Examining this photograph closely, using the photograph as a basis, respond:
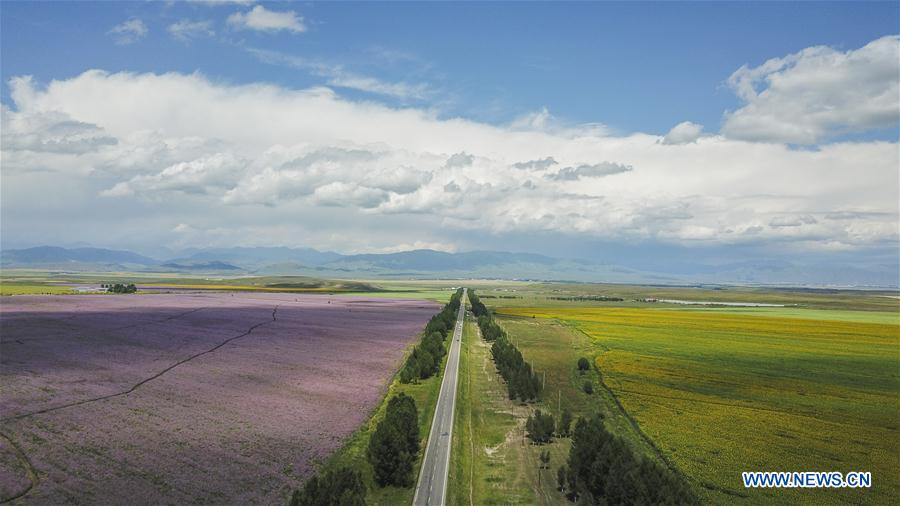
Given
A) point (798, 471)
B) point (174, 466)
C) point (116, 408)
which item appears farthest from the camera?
point (116, 408)

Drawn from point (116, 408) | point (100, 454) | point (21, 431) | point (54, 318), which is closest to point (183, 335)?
point (54, 318)

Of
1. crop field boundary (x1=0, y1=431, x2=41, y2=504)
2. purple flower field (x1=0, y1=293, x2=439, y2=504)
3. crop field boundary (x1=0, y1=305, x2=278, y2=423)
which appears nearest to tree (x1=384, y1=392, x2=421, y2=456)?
purple flower field (x1=0, y1=293, x2=439, y2=504)

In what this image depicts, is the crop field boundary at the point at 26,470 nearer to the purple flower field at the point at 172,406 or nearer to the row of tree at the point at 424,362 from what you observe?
the purple flower field at the point at 172,406

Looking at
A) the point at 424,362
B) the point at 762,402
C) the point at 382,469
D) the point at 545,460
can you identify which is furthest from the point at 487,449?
the point at 762,402

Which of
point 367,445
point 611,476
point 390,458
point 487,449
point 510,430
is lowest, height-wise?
point 487,449

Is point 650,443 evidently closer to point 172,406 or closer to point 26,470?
point 172,406

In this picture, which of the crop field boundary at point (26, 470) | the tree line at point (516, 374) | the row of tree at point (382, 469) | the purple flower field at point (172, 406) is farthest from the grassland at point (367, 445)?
the crop field boundary at point (26, 470)

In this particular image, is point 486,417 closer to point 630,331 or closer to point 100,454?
point 100,454
